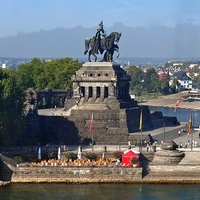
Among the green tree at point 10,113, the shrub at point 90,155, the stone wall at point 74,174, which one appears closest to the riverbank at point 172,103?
the green tree at point 10,113

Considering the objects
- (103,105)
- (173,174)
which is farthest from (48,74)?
(173,174)

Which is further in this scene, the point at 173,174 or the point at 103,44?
the point at 103,44

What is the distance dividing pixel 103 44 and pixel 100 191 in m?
23.7

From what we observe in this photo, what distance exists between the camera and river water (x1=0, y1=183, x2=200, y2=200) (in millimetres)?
50812

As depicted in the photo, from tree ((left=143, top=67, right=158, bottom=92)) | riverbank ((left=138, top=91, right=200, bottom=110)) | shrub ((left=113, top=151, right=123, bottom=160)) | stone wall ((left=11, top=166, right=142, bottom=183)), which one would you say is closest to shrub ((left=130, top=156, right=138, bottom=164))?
stone wall ((left=11, top=166, right=142, bottom=183))

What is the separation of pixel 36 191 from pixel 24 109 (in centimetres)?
1432

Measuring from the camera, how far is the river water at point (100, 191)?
50.8m

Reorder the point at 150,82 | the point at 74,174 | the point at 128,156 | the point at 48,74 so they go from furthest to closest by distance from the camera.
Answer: the point at 150,82
the point at 48,74
the point at 128,156
the point at 74,174

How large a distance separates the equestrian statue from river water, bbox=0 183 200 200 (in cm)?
2145

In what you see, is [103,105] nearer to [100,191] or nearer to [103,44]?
[103,44]

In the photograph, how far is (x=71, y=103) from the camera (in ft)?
238

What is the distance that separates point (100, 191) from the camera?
5259cm

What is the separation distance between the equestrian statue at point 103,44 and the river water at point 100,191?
70.4ft

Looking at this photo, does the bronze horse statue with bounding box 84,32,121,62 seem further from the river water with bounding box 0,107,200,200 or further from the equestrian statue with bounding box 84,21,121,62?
the river water with bounding box 0,107,200,200
